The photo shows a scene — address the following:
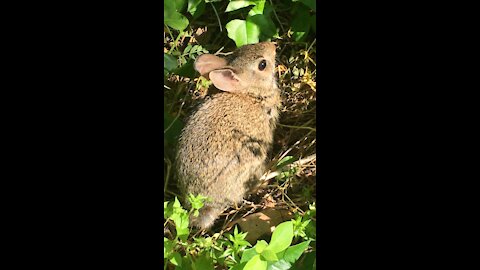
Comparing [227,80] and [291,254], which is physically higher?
[227,80]

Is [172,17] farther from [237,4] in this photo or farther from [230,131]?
[230,131]

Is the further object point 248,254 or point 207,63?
point 207,63

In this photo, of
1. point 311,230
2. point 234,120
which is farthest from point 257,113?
point 311,230

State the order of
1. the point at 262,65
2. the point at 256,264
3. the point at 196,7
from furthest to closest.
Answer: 1. the point at 262,65
2. the point at 196,7
3. the point at 256,264

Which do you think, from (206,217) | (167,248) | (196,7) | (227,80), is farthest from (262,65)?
(167,248)

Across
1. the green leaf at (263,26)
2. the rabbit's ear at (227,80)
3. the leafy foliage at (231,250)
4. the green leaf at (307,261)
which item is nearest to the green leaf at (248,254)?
the leafy foliage at (231,250)

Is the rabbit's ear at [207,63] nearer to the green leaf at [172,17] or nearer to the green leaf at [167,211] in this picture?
the green leaf at [172,17]

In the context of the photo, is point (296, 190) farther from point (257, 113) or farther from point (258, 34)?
point (258, 34)
